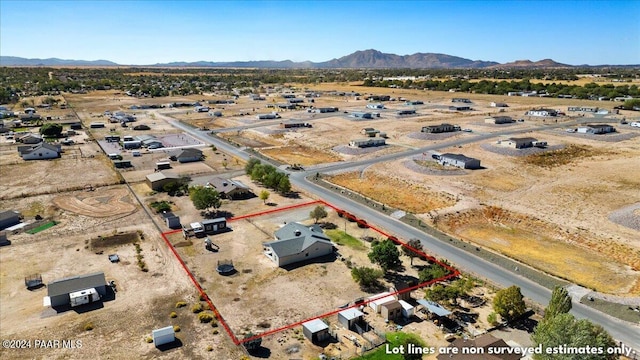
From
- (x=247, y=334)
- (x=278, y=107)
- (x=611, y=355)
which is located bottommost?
(x=247, y=334)

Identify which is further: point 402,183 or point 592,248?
point 402,183

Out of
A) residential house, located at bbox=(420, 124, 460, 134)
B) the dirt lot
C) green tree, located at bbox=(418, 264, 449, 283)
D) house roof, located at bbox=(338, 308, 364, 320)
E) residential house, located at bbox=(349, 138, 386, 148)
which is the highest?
residential house, located at bbox=(420, 124, 460, 134)

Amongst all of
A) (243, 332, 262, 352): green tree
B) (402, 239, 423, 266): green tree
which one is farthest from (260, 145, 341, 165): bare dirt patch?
(243, 332, 262, 352): green tree

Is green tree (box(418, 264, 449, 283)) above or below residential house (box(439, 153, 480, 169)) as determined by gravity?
below

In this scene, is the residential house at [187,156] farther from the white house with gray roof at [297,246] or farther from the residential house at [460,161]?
the residential house at [460,161]

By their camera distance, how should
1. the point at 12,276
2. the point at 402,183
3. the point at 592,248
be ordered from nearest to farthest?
the point at 12,276, the point at 592,248, the point at 402,183

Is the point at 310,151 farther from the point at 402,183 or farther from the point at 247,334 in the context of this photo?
the point at 247,334

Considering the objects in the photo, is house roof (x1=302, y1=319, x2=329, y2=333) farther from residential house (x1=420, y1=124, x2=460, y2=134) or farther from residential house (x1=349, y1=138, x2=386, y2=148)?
residential house (x1=420, y1=124, x2=460, y2=134)

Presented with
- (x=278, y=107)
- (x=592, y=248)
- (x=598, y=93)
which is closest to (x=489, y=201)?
Result: (x=592, y=248)
